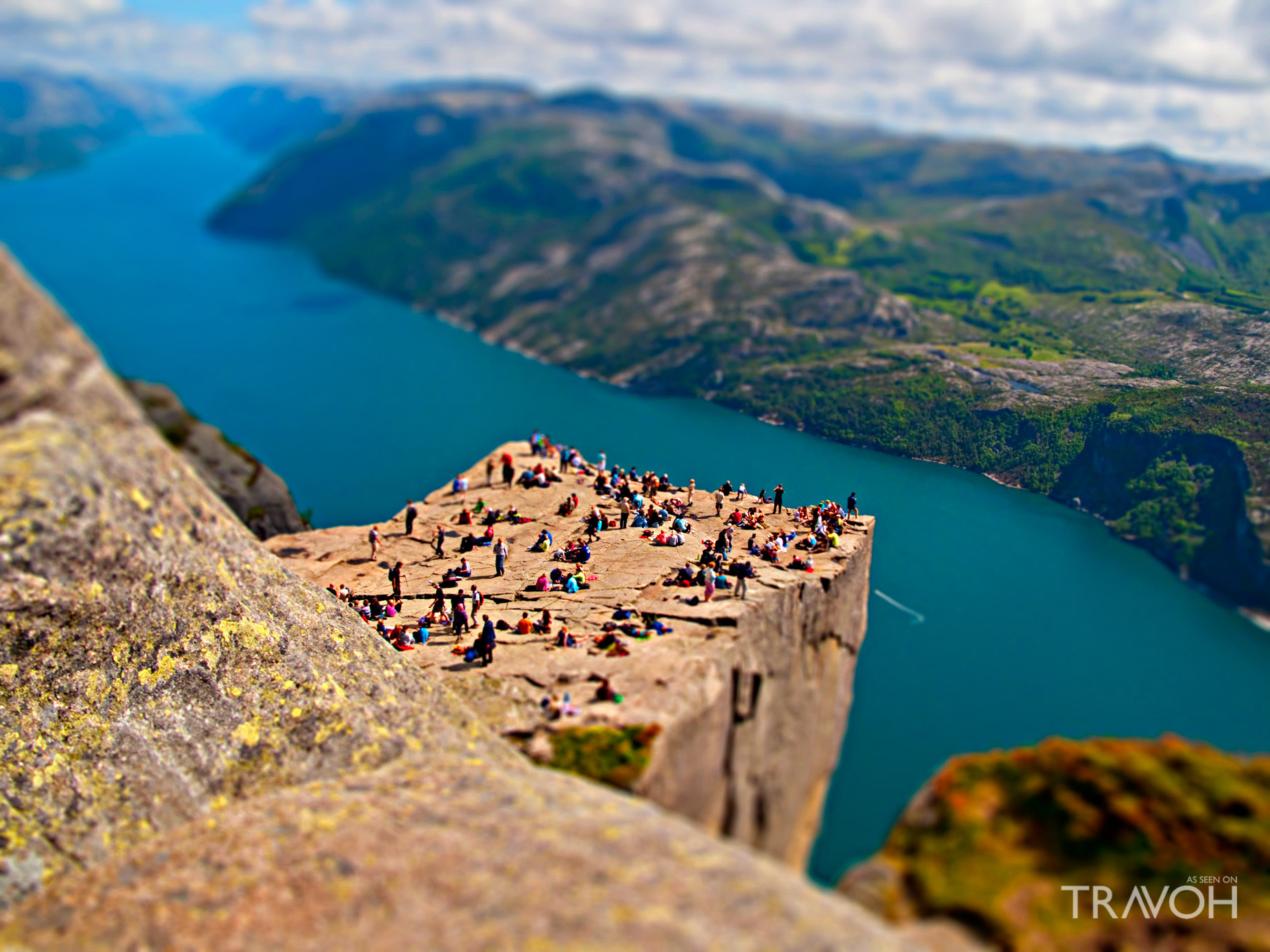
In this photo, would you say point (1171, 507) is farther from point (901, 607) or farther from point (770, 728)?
point (770, 728)

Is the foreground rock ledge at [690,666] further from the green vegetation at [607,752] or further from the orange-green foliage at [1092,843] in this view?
the orange-green foliage at [1092,843]

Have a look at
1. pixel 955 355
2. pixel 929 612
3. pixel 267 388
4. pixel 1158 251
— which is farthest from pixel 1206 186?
pixel 267 388

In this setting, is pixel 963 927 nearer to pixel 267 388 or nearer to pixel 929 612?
pixel 929 612

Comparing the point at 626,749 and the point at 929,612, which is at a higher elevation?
the point at 626,749

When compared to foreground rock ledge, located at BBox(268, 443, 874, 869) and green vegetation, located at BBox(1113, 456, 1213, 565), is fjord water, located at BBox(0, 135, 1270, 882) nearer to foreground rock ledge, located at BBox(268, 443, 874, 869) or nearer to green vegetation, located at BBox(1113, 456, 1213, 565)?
green vegetation, located at BBox(1113, 456, 1213, 565)

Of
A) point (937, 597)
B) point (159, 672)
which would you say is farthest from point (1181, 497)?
point (159, 672)

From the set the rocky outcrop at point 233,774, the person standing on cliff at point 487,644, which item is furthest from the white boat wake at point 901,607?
the rocky outcrop at point 233,774
